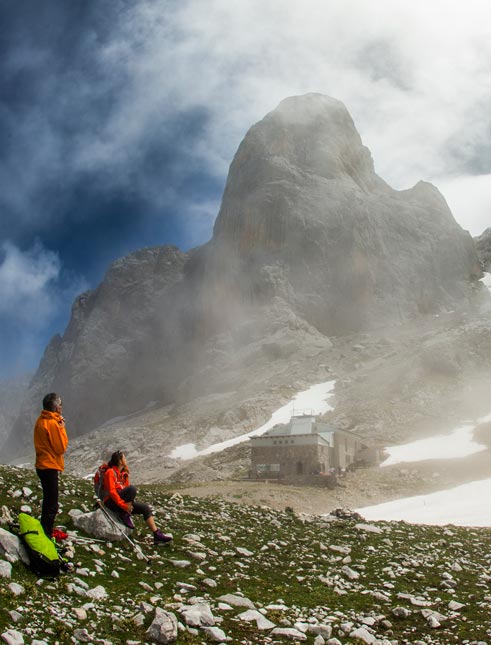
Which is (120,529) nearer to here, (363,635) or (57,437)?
(57,437)

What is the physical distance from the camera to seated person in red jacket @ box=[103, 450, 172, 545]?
12.3 metres

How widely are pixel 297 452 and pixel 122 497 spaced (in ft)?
194

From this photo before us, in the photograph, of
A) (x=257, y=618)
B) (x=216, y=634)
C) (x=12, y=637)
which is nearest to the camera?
(x=12, y=637)

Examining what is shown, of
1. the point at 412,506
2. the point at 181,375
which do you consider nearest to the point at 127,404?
the point at 181,375

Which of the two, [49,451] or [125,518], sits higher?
[49,451]

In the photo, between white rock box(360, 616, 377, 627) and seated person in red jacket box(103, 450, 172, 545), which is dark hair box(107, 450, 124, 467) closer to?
seated person in red jacket box(103, 450, 172, 545)

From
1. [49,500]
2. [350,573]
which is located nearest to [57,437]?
[49,500]

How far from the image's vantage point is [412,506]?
47406mm

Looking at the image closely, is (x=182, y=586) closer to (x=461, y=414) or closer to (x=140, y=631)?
(x=140, y=631)

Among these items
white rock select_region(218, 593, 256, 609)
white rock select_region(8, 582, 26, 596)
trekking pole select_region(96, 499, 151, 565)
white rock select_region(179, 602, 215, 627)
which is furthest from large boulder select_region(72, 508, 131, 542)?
white rock select_region(8, 582, 26, 596)

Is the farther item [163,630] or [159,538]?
[159,538]

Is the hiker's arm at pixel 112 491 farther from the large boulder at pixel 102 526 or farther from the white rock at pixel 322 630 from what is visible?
the white rock at pixel 322 630

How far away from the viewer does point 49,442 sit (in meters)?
10.4

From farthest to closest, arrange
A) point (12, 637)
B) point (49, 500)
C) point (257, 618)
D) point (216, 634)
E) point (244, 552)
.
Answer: point (244, 552), point (49, 500), point (257, 618), point (216, 634), point (12, 637)
